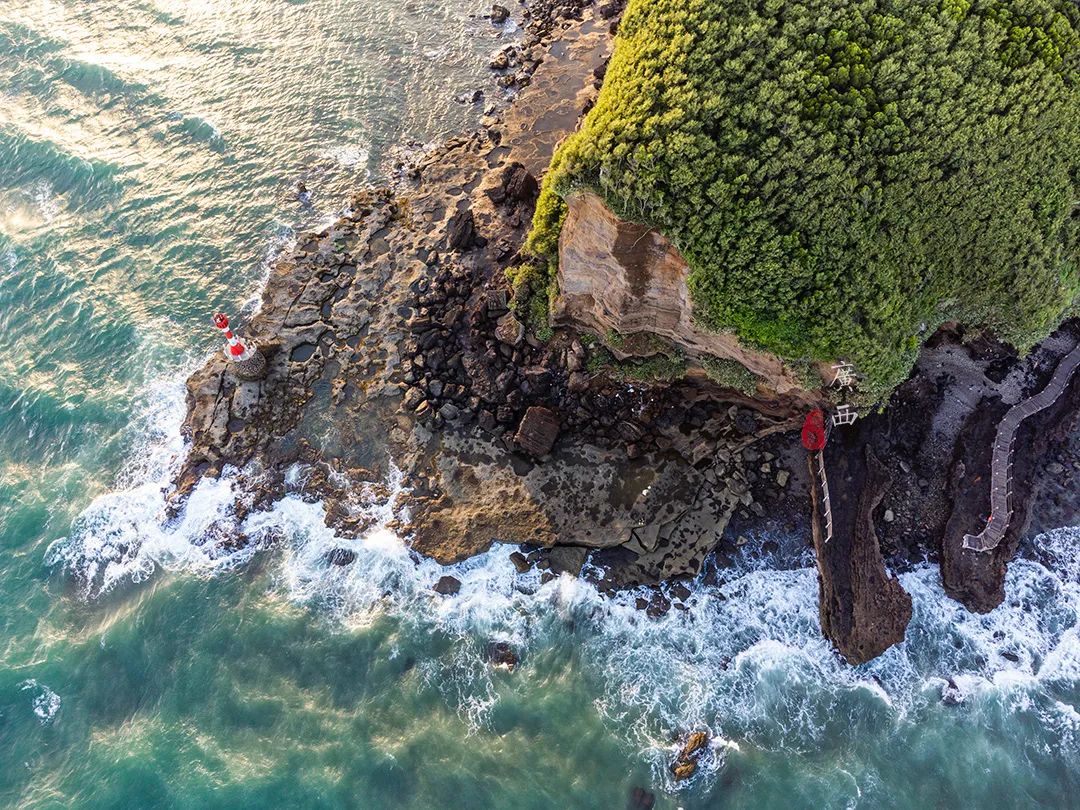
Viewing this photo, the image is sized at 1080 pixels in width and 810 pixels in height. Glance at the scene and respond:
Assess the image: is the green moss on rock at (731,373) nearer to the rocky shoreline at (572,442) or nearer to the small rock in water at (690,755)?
the rocky shoreline at (572,442)

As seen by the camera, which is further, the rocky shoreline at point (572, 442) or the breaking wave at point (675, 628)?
the rocky shoreline at point (572, 442)

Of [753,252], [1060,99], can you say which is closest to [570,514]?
[753,252]

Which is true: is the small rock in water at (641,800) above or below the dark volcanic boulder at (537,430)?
below

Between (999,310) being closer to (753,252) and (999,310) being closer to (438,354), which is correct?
(753,252)

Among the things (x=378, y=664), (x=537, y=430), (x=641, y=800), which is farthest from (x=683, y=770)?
(x=537, y=430)

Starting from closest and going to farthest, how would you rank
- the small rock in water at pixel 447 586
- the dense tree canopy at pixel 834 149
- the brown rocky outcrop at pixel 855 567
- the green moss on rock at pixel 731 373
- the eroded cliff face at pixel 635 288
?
the dense tree canopy at pixel 834 149 → the eroded cliff face at pixel 635 288 → the brown rocky outcrop at pixel 855 567 → the green moss on rock at pixel 731 373 → the small rock in water at pixel 447 586

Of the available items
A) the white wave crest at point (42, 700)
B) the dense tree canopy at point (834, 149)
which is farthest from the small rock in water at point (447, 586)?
the white wave crest at point (42, 700)

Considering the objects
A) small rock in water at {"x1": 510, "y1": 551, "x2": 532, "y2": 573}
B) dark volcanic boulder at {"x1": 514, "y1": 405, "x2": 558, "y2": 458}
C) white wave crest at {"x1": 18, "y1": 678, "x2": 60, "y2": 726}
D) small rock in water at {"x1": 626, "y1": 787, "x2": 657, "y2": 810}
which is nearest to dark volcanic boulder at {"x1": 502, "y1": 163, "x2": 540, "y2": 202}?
dark volcanic boulder at {"x1": 514, "y1": 405, "x2": 558, "y2": 458}

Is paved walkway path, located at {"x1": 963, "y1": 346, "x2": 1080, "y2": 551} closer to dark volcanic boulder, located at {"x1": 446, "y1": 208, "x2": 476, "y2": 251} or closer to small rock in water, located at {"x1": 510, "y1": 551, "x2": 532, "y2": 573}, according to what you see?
small rock in water, located at {"x1": 510, "y1": 551, "x2": 532, "y2": 573}
